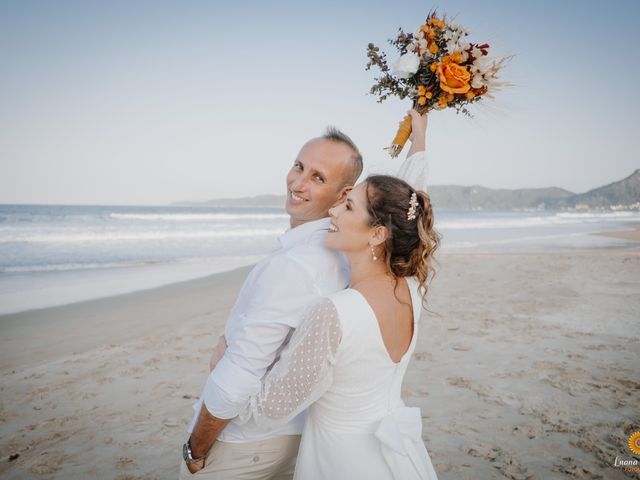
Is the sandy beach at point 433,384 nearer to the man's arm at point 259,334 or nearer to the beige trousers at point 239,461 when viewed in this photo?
the beige trousers at point 239,461

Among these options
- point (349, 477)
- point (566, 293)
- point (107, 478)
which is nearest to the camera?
point (349, 477)

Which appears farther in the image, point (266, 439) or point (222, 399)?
point (266, 439)

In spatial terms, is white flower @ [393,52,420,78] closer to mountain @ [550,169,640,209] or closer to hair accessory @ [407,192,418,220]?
hair accessory @ [407,192,418,220]

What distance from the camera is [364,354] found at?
5.27 feet

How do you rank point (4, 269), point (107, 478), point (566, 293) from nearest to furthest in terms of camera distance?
1. point (107, 478)
2. point (566, 293)
3. point (4, 269)

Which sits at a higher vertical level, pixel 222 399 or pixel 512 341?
pixel 222 399

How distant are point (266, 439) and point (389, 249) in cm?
104

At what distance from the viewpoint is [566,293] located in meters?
8.83

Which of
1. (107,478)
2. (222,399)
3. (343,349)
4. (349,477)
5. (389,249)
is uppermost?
(389,249)

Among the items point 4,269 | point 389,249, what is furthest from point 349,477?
point 4,269

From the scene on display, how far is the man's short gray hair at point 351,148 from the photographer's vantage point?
8.09 ft

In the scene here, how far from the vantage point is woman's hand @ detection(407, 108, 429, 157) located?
256 cm

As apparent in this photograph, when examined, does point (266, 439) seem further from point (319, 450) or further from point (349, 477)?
point (349, 477)

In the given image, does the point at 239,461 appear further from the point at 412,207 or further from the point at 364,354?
the point at 412,207
